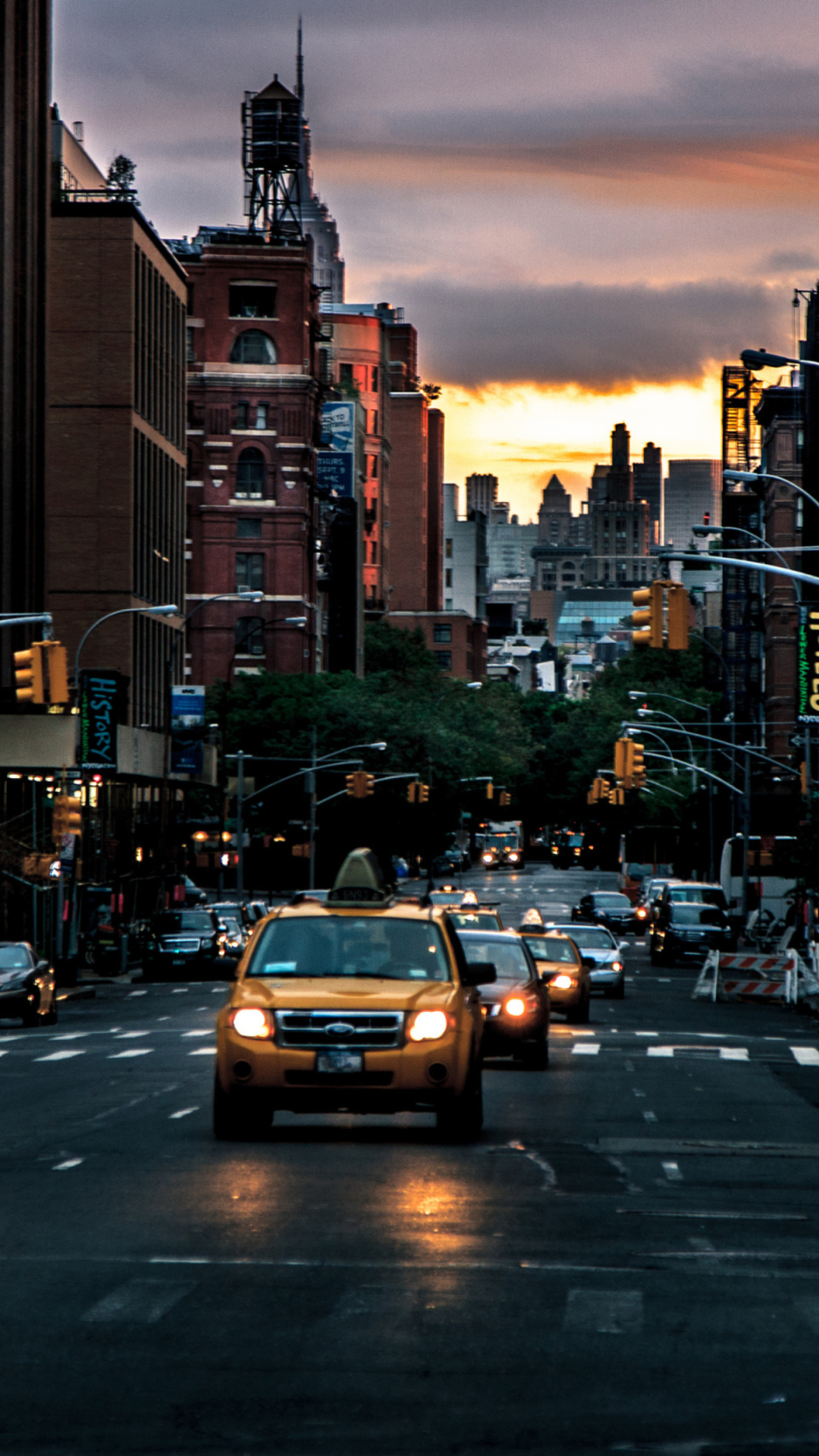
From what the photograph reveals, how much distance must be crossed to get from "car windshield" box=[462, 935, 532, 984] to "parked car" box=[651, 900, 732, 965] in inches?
1365

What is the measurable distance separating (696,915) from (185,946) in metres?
15.1

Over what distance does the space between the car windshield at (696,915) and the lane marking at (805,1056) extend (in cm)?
2877

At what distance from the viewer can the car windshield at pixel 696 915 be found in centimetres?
5903

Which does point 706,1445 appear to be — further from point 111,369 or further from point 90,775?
point 111,369

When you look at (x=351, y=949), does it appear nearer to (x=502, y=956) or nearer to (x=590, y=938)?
(x=502, y=956)

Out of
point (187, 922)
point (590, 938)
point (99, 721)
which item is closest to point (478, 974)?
point (590, 938)

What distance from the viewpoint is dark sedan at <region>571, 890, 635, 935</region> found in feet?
257

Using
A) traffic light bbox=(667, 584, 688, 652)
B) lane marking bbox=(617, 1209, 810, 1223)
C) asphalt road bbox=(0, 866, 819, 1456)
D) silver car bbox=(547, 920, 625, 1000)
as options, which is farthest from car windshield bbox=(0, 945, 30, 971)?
lane marking bbox=(617, 1209, 810, 1223)

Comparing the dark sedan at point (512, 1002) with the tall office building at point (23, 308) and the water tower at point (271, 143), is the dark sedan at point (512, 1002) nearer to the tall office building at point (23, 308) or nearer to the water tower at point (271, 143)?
the tall office building at point (23, 308)

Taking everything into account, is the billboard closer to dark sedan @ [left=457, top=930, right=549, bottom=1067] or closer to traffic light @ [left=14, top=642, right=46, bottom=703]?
traffic light @ [left=14, top=642, right=46, bottom=703]

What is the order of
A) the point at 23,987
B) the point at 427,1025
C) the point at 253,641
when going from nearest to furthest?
the point at 427,1025
the point at 23,987
the point at 253,641

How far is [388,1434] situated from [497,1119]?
10.9 m

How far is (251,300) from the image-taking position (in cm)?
11269

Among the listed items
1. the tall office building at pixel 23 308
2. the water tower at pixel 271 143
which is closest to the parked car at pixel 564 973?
the tall office building at pixel 23 308
